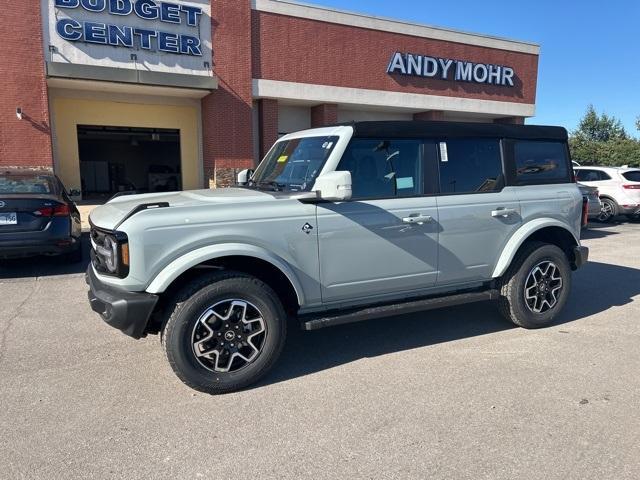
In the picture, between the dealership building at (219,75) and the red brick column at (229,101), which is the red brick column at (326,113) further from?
the red brick column at (229,101)

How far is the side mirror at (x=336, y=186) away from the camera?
3.76m

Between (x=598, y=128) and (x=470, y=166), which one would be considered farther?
(x=598, y=128)

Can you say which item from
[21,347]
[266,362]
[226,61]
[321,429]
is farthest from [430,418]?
[226,61]

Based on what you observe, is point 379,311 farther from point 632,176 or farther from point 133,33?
point 133,33

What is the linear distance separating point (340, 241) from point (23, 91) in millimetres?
14890

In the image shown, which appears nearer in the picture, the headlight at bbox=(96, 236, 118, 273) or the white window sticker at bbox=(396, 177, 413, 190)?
the headlight at bbox=(96, 236, 118, 273)

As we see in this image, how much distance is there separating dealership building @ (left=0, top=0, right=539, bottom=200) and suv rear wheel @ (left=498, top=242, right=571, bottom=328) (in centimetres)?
1389

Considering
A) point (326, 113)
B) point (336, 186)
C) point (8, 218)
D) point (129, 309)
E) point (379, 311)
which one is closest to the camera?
point (129, 309)

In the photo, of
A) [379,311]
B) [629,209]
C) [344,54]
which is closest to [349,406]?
[379,311]

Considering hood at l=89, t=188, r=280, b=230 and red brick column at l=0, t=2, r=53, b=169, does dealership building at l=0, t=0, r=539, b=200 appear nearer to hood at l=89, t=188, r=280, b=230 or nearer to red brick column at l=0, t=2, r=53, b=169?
red brick column at l=0, t=2, r=53, b=169

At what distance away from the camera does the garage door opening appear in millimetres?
25709

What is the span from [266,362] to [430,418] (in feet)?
4.11

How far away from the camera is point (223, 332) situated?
3771 mm

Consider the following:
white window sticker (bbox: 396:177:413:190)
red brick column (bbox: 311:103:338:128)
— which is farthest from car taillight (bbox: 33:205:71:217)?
red brick column (bbox: 311:103:338:128)
